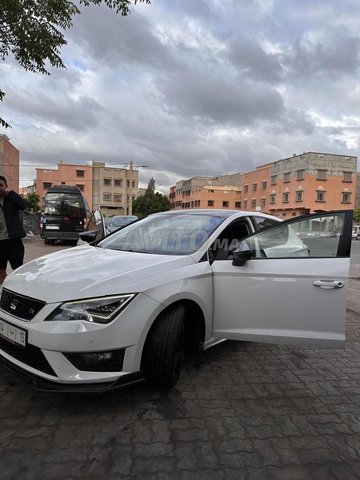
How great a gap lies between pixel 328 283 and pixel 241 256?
2.40ft

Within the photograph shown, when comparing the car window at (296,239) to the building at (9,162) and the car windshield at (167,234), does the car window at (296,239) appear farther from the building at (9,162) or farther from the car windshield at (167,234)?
the building at (9,162)

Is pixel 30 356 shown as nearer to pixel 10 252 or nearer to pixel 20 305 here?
pixel 20 305

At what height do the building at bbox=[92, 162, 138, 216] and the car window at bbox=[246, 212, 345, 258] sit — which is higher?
the building at bbox=[92, 162, 138, 216]

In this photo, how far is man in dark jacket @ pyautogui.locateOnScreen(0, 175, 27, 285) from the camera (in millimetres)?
4699

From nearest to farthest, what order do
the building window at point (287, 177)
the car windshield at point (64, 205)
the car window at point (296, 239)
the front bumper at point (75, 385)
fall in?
the front bumper at point (75, 385)
the car window at point (296, 239)
the car windshield at point (64, 205)
the building window at point (287, 177)

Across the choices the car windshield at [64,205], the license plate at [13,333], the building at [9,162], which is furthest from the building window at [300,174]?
the license plate at [13,333]

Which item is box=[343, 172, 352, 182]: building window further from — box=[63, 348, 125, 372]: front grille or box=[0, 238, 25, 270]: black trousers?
box=[63, 348, 125, 372]: front grille

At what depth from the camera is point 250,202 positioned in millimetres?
65875

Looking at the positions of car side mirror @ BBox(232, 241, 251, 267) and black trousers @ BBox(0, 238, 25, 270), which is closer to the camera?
car side mirror @ BBox(232, 241, 251, 267)

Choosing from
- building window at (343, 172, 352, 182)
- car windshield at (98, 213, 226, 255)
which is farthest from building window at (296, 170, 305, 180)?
car windshield at (98, 213, 226, 255)

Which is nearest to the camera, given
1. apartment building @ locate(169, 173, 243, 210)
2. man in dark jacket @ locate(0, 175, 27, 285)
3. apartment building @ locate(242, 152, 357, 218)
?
man in dark jacket @ locate(0, 175, 27, 285)

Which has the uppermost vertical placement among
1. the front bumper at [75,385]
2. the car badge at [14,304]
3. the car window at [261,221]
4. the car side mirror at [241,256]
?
the car window at [261,221]

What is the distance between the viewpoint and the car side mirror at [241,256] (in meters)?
3.05

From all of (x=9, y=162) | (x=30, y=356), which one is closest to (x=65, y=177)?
(x=9, y=162)
